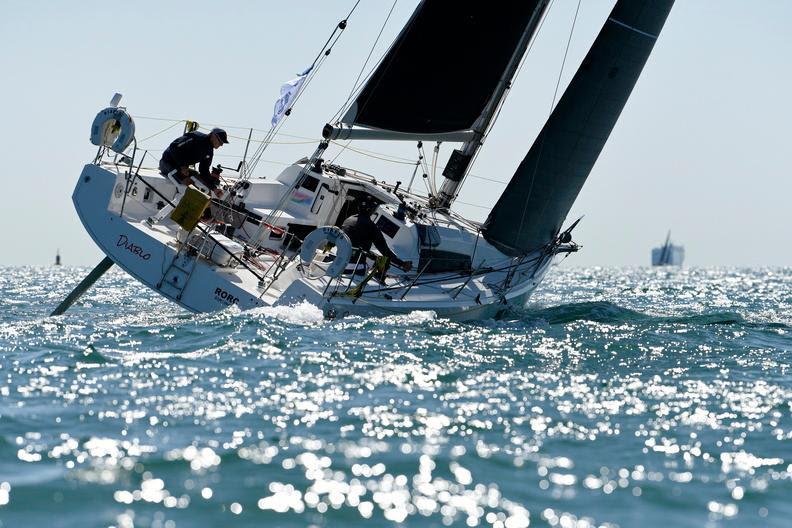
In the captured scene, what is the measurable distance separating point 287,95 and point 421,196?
3381 mm

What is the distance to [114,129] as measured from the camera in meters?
13.3

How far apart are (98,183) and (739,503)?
9112mm

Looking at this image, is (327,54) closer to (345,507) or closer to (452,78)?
(452,78)

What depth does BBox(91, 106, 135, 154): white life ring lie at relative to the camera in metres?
13.2

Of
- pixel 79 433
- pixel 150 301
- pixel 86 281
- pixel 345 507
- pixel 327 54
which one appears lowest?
pixel 150 301

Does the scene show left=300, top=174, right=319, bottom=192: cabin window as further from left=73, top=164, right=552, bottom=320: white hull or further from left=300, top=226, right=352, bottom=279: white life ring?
left=300, top=226, right=352, bottom=279: white life ring

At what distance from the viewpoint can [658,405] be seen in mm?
7660

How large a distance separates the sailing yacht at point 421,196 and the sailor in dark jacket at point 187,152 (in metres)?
0.17

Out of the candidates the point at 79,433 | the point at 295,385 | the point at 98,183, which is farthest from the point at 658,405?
the point at 98,183

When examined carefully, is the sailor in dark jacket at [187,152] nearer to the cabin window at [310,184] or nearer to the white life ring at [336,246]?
the cabin window at [310,184]

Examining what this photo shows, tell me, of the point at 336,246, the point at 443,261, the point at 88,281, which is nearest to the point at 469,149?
the point at 443,261

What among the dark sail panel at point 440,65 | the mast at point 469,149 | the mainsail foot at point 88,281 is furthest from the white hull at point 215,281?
the mast at point 469,149

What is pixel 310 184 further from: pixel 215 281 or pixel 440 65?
pixel 215 281

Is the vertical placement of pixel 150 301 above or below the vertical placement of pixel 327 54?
below
